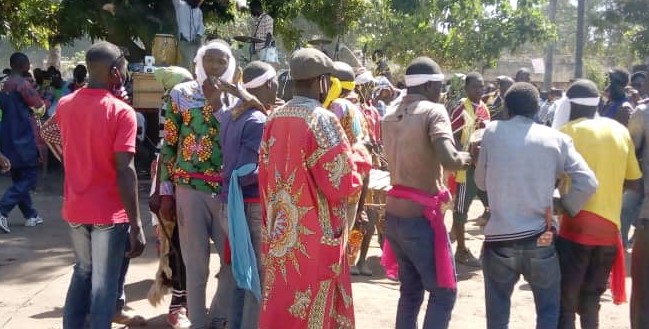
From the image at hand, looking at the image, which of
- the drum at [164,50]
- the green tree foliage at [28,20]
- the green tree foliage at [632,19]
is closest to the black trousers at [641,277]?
the drum at [164,50]

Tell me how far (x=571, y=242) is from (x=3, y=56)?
198ft

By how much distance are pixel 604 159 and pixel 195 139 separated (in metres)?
2.31

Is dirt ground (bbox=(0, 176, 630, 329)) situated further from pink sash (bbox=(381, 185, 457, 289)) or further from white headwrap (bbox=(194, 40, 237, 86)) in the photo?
white headwrap (bbox=(194, 40, 237, 86))

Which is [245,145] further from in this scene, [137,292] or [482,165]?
[137,292]

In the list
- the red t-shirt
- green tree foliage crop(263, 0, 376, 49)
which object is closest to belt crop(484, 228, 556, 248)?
the red t-shirt

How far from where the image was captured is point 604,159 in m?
4.17

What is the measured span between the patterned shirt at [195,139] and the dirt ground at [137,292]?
1310mm

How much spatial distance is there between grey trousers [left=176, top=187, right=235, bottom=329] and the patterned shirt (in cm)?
7

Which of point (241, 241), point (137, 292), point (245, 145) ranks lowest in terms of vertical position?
point (137, 292)

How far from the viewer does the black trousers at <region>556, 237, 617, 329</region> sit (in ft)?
13.8

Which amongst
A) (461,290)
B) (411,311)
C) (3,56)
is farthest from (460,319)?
(3,56)

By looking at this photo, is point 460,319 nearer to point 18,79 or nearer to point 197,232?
point 197,232

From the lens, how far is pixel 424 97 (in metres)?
Answer: 4.33

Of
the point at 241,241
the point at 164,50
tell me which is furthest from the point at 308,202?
the point at 164,50
